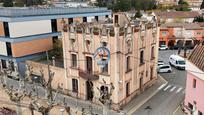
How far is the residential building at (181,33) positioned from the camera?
210 ft

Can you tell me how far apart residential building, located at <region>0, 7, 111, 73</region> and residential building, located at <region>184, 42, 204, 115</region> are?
805 inches

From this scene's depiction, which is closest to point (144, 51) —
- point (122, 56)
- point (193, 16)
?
point (122, 56)

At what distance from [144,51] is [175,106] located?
846 cm

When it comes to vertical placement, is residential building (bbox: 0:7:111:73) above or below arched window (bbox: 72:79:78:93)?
above

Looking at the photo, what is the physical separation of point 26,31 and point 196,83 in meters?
27.9

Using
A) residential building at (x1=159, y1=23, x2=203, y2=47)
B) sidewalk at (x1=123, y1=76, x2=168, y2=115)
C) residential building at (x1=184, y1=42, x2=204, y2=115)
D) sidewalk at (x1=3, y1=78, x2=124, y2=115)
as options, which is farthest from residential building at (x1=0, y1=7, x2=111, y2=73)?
residential building at (x1=159, y1=23, x2=203, y2=47)

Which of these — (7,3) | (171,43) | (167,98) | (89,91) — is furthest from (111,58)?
(7,3)

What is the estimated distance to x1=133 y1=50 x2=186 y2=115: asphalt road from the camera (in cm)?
3194

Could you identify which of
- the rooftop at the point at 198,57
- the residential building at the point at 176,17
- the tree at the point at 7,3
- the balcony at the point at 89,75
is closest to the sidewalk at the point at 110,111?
the balcony at the point at 89,75

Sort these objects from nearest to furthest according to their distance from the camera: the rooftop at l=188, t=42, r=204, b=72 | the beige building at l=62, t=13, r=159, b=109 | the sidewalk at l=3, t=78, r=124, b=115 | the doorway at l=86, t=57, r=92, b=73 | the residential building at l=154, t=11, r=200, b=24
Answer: the rooftop at l=188, t=42, r=204, b=72 < the beige building at l=62, t=13, r=159, b=109 < the sidewalk at l=3, t=78, r=124, b=115 < the doorway at l=86, t=57, r=92, b=73 < the residential building at l=154, t=11, r=200, b=24

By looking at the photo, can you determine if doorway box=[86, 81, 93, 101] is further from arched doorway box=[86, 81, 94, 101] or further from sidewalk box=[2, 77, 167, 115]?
sidewalk box=[2, 77, 167, 115]

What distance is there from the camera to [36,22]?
145ft

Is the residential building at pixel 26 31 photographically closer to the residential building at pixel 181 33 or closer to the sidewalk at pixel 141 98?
the sidewalk at pixel 141 98

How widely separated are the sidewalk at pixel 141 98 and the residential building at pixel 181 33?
2653cm
